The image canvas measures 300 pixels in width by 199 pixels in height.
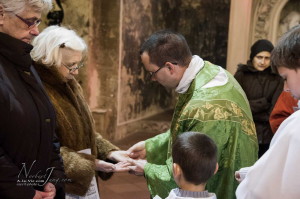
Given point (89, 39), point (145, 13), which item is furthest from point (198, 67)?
point (145, 13)

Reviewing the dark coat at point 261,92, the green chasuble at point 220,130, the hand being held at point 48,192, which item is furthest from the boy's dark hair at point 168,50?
the dark coat at point 261,92

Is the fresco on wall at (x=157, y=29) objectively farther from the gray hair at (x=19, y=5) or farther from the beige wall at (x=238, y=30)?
the gray hair at (x=19, y=5)

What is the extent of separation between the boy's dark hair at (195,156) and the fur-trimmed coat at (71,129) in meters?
0.73

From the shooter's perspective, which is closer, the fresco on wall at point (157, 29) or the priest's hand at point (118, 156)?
the priest's hand at point (118, 156)

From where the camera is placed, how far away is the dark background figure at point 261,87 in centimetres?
A: 428

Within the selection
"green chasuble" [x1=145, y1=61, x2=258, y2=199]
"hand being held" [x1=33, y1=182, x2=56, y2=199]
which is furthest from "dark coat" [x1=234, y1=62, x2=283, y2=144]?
"hand being held" [x1=33, y1=182, x2=56, y2=199]

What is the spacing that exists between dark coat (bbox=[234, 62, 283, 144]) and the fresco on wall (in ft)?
10.9

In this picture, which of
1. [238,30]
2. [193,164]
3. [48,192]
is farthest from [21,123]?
[238,30]

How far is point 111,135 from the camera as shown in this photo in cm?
739

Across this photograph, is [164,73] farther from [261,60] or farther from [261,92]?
[261,60]

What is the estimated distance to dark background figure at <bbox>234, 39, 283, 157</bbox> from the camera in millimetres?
4277

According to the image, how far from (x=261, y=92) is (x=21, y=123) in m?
3.05

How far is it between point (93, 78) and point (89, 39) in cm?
67

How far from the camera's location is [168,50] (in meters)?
2.31
